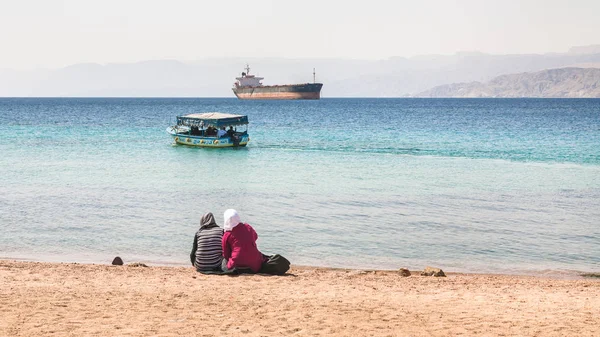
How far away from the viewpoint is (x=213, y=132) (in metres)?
44.1

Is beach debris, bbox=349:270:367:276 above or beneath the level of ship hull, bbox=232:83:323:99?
beneath

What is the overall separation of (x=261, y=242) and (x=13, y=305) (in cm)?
698

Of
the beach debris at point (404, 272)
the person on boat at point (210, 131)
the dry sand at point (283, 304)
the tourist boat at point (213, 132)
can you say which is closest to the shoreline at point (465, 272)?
the beach debris at point (404, 272)

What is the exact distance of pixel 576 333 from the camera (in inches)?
307

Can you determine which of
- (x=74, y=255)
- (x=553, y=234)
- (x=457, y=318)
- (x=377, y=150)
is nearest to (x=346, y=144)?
(x=377, y=150)

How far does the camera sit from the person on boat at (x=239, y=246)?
10711 millimetres

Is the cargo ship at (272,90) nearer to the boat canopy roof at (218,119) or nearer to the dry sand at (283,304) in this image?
the boat canopy roof at (218,119)

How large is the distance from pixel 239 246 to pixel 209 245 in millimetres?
548

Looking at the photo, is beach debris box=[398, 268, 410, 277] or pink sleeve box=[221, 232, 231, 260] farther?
beach debris box=[398, 268, 410, 277]

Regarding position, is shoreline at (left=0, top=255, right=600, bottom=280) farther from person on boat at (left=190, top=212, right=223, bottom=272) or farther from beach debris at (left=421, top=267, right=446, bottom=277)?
person on boat at (left=190, top=212, right=223, bottom=272)

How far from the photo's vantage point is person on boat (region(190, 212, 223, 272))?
11.0m

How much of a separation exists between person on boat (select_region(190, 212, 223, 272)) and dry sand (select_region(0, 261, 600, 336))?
0.29 m

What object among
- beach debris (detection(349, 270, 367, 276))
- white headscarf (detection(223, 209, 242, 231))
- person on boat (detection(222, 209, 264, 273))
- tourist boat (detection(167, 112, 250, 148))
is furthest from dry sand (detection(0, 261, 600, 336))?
tourist boat (detection(167, 112, 250, 148))

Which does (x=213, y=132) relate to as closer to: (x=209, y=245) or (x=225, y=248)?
(x=209, y=245)
